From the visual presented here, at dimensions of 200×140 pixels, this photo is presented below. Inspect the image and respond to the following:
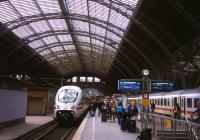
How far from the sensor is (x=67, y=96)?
137ft

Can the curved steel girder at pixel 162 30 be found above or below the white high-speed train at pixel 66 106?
above

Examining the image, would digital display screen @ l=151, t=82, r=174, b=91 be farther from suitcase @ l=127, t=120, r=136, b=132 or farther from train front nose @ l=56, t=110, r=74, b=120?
train front nose @ l=56, t=110, r=74, b=120

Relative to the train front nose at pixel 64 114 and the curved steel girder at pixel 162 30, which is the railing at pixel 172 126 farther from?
the curved steel girder at pixel 162 30

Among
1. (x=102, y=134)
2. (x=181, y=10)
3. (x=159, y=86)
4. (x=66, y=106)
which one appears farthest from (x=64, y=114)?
(x=159, y=86)

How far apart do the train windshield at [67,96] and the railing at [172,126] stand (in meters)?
22.4

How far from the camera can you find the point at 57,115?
41.2 m

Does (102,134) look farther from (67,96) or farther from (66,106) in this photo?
(67,96)

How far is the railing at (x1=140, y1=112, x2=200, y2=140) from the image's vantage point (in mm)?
12512

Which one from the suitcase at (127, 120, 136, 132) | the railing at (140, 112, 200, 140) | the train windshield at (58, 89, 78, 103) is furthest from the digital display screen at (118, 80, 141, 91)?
the train windshield at (58, 89, 78, 103)

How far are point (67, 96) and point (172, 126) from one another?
27429 millimetres

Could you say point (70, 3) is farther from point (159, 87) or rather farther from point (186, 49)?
point (159, 87)

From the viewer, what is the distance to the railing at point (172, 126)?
12.5 m

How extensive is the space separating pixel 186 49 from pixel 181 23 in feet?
18.8

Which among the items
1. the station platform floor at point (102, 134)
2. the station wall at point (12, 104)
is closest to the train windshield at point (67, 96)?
the station wall at point (12, 104)
